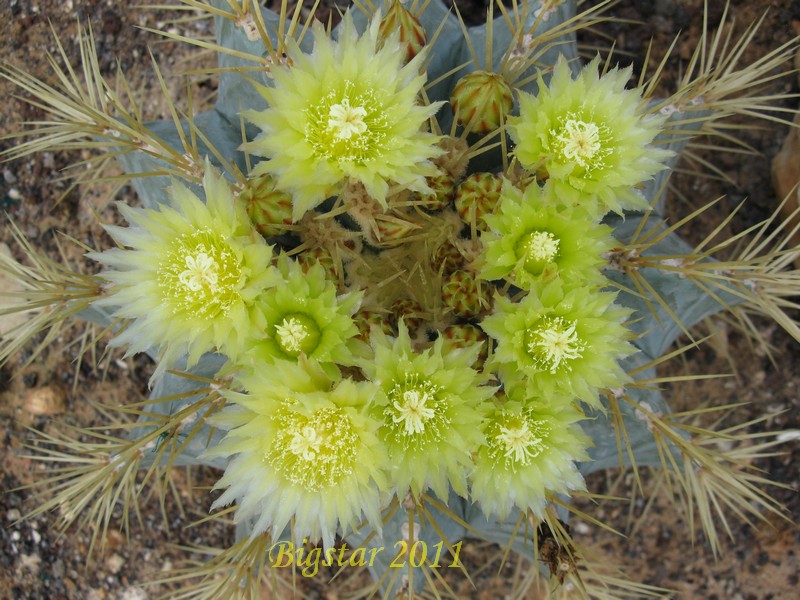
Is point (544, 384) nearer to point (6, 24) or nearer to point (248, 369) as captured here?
point (248, 369)

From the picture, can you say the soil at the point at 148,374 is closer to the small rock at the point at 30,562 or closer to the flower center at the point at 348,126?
the small rock at the point at 30,562

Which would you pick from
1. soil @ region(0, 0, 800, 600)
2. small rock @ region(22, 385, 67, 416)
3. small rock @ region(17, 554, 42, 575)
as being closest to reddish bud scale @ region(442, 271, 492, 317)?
soil @ region(0, 0, 800, 600)

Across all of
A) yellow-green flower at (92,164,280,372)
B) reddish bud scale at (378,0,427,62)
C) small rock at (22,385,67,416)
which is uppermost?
reddish bud scale at (378,0,427,62)

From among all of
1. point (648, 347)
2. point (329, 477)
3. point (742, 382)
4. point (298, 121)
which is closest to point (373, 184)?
point (298, 121)

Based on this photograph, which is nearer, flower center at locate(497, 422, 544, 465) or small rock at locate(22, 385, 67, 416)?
flower center at locate(497, 422, 544, 465)

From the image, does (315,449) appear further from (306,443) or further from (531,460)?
(531,460)

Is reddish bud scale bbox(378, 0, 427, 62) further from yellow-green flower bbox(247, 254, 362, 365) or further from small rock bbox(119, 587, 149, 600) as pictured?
small rock bbox(119, 587, 149, 600)

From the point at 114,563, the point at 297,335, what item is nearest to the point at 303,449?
the point at 297,335
